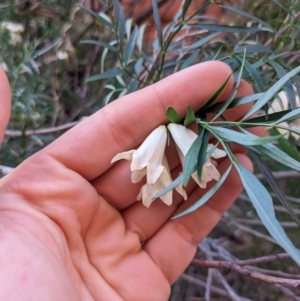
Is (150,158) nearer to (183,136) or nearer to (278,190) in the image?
(183,136)

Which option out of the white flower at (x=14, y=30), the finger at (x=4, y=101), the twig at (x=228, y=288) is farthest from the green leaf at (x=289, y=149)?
the white flower at (x=14, y=30)

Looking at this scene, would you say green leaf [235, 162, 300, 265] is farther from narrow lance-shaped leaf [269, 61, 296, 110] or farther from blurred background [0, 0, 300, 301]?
blurred background [0, 0, 300, 301]

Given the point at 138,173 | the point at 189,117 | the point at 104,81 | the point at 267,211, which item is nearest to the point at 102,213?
the point at 138,173

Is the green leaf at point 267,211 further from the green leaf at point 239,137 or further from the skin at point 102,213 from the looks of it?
the skin at point 102,213

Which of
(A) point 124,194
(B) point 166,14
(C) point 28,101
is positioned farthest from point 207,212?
(B) point 166,14

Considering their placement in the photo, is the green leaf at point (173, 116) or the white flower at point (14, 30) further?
the white flower at point (14, 30)

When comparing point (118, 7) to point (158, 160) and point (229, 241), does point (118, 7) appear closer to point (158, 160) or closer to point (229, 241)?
point (158, 160)
